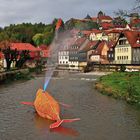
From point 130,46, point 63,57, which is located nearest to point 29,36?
point 63,57

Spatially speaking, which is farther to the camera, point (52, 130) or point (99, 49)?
point (99, 49)

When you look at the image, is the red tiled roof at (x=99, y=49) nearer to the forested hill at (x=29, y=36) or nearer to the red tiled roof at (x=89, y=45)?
the red tiled roof at (x=89, y=45)

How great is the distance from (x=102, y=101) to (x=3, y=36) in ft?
427

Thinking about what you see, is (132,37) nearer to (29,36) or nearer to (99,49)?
(99,49)

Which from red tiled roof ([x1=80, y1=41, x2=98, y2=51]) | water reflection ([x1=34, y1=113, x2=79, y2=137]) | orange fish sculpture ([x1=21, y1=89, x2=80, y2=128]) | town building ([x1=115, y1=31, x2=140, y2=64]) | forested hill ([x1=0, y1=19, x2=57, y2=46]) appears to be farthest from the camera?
forested hill ([x1=0, y1=19, x2=57, y2=46])

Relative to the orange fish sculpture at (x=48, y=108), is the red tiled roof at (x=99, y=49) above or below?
above

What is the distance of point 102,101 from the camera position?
1313 inches

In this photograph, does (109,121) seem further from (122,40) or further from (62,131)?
(122,40)

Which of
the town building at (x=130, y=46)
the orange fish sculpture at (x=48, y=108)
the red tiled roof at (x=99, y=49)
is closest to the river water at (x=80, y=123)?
the orange fish sculpture at (x=48, y=108)

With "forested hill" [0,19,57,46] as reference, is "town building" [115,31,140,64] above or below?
below

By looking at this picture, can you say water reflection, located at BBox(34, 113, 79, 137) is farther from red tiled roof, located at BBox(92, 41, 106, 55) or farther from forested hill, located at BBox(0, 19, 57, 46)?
forested hill, located at BBox(0, 19, 57, 46)

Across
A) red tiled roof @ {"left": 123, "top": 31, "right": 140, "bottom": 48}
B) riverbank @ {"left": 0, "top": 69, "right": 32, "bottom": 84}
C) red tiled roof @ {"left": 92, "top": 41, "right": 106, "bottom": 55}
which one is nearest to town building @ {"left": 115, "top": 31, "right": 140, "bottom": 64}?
red tiled roof @ {"left": 123, "top": 31, "right": 140, "bottom": 48}

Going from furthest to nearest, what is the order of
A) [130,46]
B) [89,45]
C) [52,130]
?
1. [89,45]
2. [130,46]
3. [52,130]

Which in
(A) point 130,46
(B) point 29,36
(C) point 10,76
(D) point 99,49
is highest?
(B) point 29,36
